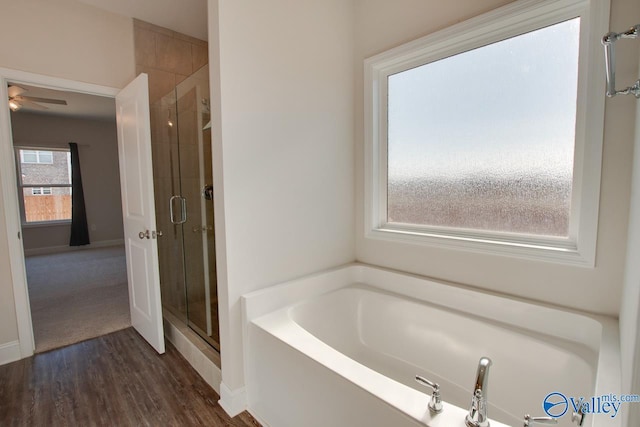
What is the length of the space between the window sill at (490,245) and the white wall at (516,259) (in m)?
0.03

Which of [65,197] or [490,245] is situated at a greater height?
[65,197]

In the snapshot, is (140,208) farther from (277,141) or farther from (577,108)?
(577,108)

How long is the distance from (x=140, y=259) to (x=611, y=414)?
275 centimetres

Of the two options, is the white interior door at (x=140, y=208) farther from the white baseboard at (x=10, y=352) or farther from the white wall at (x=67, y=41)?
the white baseboard at (x=10, y=352)

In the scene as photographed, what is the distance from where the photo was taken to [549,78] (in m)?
1.52

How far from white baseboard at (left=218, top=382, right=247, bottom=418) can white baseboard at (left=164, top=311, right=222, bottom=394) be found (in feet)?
0.43

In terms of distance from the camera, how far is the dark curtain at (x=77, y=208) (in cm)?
607

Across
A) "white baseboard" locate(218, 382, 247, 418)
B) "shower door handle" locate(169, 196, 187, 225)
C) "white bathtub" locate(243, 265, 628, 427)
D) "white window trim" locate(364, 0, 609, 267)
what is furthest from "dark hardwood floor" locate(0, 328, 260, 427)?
"white window trim" locate(364, 0, 609, 267)

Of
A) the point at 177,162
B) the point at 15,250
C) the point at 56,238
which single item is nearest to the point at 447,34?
the point at 177,162

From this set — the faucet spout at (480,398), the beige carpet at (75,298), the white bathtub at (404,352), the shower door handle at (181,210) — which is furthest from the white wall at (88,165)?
the faucet spout at (480,398)

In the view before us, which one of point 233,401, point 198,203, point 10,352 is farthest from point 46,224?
point 233,401

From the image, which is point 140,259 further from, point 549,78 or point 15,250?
point 549,78

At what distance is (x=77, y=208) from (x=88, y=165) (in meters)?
0.93

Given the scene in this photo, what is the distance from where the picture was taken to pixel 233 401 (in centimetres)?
168
